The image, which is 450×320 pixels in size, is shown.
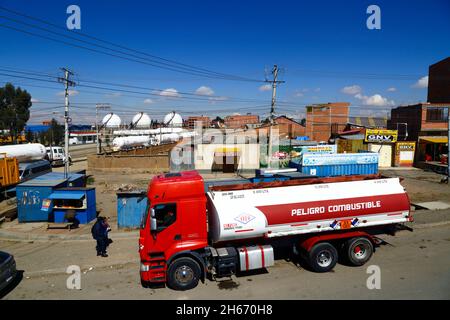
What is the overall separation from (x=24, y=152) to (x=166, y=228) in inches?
1061

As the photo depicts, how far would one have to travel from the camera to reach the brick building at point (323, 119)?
199 ft

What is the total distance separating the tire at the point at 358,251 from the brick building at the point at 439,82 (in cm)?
4812

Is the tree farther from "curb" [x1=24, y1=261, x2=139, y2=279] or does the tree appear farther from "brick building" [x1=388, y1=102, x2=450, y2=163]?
"brick building" [x1=388, y1=102, x2=450, y2=163]

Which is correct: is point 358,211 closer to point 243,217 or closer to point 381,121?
point 243,217

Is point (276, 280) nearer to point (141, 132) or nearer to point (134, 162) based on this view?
point (134, 162)

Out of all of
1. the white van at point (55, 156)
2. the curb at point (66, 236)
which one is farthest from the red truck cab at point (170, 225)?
the white van at point (55, 156)

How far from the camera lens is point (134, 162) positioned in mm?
33500

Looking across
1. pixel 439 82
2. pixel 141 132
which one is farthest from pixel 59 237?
pixel 439 82

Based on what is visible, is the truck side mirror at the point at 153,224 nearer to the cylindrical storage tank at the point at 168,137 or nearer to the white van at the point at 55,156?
the white van at the point at 55,156

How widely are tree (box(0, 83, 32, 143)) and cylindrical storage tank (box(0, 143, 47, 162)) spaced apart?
102ft

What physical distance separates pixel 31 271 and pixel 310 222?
8825mm

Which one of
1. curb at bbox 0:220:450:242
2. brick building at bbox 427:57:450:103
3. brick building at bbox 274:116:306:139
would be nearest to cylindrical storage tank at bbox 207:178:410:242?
curb at bbox 0:220:450:242

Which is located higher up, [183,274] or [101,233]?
[101,233]
